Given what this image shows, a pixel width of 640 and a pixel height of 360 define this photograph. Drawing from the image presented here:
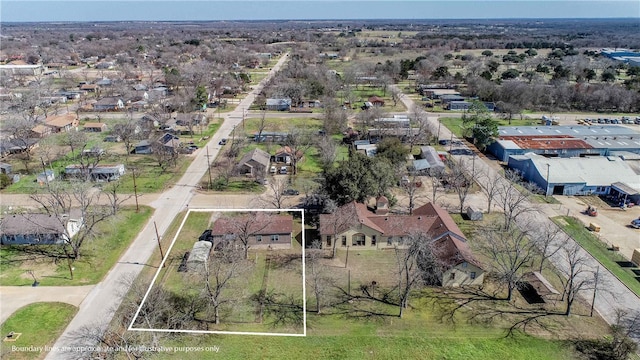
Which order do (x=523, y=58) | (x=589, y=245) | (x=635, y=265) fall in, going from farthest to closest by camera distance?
(x=523, y=58)
(x=589, y=245)
(x=635, y=265)

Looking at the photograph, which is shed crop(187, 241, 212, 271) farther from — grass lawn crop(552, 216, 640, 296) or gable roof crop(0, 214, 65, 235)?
grass lawn crop(552, 216, 640, 296)

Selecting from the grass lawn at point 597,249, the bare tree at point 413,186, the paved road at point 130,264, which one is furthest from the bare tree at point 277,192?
the grass lawn at point 597,249

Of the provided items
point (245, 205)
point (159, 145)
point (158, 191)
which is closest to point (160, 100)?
point (159, 145)

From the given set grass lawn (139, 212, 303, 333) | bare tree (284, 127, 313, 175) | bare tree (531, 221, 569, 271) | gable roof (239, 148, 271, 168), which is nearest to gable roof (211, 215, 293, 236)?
grass lawn (139, 212, 303, 333)

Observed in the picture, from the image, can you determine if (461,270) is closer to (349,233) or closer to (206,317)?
(349,233)

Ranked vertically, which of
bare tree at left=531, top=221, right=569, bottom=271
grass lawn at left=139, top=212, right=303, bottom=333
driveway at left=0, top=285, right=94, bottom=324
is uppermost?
bare tree at left=531, top=221, right=569, bottom=271

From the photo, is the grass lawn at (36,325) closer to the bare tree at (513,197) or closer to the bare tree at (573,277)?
the bare tree at (573,277)
